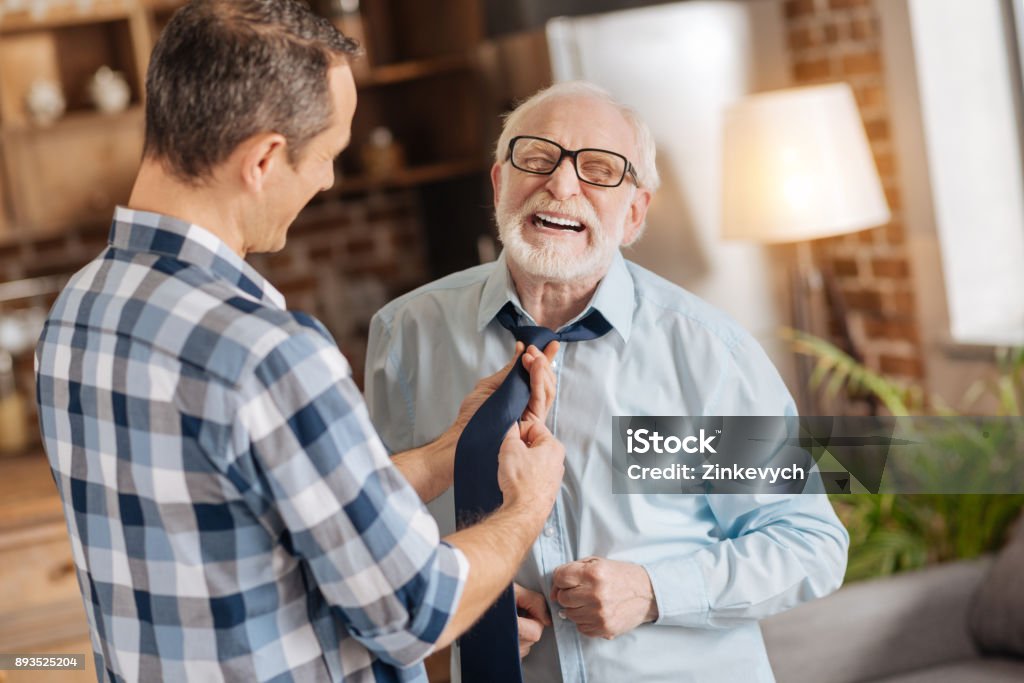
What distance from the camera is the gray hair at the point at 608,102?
44.4 inches

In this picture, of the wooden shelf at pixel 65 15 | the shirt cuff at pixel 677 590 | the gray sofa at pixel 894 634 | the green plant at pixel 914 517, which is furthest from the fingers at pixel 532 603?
the wooden shelf at pixel 65 15

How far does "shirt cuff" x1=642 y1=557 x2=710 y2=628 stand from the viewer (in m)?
1.11

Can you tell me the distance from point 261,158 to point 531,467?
1.16ft

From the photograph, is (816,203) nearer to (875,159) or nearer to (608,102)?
(875,159)

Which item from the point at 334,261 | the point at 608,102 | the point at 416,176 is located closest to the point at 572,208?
the point at 608,102

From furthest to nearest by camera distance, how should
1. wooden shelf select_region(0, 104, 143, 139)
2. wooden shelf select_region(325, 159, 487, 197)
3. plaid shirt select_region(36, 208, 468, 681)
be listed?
wooden shelf select_region(325, 159, 487, 197), wooden shelf select_region(0, 104, 143, 139), plaid shirt select_region(36, 208, 468, 681)

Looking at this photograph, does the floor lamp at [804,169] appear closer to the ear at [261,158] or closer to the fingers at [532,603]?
the fingers at [532,603]

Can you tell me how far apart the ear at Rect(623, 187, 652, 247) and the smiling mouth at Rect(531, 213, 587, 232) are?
0.06m

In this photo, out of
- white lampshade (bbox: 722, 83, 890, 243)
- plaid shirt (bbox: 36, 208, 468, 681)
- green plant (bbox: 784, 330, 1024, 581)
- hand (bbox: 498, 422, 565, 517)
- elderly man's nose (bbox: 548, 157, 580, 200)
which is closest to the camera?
plaid shirt (bbox: 36, 208, 468, 681)

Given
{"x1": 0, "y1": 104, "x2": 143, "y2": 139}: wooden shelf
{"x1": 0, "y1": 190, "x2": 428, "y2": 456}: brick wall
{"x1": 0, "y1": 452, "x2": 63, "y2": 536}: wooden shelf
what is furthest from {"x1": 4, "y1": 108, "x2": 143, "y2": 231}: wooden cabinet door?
{"x1": 0, "y1": 452, "x2": 63, "y2": 536}: wooden shelf

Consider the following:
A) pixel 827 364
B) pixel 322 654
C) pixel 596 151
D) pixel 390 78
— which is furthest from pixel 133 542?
pixel 390 78

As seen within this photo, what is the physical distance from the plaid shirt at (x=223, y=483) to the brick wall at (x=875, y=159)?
191cm

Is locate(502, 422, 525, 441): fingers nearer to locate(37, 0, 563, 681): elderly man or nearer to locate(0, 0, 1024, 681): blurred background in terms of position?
locate(37, 0, 563, 681): elderly man

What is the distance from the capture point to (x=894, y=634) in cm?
213
